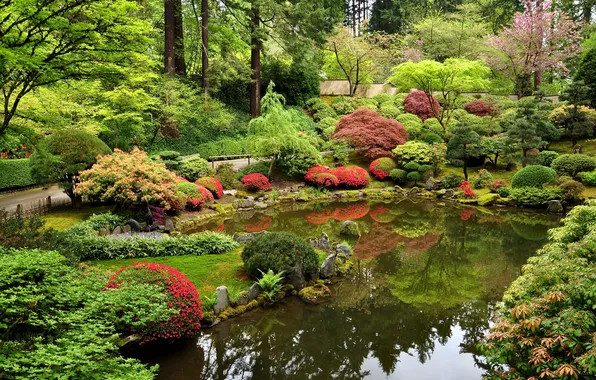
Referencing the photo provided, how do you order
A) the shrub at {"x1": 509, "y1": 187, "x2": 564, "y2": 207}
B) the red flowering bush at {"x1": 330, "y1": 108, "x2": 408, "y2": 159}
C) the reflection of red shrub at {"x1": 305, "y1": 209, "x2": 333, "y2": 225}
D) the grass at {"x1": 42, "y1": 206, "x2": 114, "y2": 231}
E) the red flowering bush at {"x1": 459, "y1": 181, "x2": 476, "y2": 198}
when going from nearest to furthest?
the grass at {"x1": 42, "y1": 206, "x2": 114, "y2": 231} → the reflection of red shrub at {"x1": 305, "y1": 209, "x2": 333, "y2": 225} → the shrub at {"x1": 509, "y1": 187, "x2": 564, "y2": 207} → the red flowering bush at {"x1": 459, "y1": 181, "x2": 476, "y2": 198} → the red flowering bush at {"x1": 330, "y1": 108, "x2": 408, "y2": 159}

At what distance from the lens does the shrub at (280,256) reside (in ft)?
27.5

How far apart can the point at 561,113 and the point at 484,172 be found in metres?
5.46

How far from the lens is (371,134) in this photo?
2123 cm

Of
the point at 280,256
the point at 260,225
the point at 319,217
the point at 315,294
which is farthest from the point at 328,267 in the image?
the point at 319,217

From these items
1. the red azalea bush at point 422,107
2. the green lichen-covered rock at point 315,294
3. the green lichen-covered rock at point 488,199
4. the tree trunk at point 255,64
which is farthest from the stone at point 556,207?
the tree trunk at point 255,64

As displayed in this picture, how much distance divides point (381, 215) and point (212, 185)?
→ 22.6 feet

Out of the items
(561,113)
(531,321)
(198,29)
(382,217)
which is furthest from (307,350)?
(198,29)

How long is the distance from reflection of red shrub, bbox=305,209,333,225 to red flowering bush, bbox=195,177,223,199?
3992 mm

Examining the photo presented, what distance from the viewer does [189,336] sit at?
261 inches

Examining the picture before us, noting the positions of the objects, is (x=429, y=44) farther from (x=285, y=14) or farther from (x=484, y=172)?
(x=484, y=172)

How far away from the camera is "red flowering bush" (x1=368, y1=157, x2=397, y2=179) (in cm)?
2050

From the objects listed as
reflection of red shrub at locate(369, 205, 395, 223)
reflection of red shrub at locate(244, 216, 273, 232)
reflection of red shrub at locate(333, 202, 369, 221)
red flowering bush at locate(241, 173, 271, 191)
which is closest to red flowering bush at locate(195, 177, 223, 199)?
red flowering bush at locate(241, 173, 271, 191)

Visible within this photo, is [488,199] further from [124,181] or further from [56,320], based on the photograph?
[56,320]

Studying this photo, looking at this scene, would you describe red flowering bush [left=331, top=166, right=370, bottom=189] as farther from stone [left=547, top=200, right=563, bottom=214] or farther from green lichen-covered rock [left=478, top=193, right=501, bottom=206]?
stone [left=547, top=200, right=563, bottom=214]
